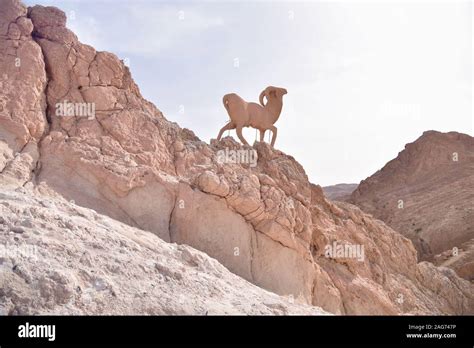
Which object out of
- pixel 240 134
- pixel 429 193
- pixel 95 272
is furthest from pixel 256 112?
pixel 429 193

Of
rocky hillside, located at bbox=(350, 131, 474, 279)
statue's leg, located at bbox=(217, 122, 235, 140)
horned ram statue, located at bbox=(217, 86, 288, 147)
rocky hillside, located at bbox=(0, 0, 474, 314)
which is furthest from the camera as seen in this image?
rocky hillside, located at bbox=(350, 131, 474, 279)

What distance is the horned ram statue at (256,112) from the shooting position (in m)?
15.7

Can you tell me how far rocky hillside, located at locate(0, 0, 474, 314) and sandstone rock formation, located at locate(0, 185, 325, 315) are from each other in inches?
66.0

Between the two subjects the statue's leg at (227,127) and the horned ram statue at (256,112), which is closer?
the horned ram statue at (256,112)

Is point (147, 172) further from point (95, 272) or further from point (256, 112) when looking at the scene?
point (256, 112)

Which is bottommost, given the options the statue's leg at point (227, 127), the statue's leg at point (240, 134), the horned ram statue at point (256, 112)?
the statue's leg at point (240, 134)

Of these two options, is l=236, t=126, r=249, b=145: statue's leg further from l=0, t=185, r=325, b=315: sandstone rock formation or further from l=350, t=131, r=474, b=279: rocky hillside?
l=350, t=131, r=474, b=279: rocky hillside

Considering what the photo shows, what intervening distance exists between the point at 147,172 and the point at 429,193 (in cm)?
2738

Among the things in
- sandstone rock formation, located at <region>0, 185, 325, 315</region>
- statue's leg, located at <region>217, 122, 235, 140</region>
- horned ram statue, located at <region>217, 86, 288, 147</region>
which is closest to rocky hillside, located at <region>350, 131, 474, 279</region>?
horned ram statue, located at <region>217, 86, 288, 147</region>

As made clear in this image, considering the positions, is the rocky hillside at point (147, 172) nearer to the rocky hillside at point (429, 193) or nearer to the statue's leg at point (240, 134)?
the statue's leg at point (240, 134)

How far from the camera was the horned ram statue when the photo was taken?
15.7 meters

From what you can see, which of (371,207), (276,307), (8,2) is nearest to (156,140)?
(8,2)

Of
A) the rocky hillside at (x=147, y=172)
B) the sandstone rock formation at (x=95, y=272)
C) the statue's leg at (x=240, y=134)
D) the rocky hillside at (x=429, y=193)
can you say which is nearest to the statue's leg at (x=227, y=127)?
the statue's leg at (x=240, y=134)

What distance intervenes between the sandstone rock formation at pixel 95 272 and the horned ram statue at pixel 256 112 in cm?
701
